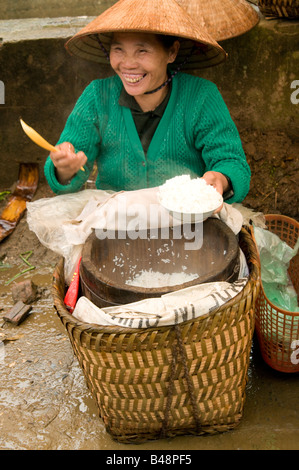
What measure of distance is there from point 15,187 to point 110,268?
1.83 m

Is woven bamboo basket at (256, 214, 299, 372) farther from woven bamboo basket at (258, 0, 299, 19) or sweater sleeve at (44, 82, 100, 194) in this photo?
woven bamboo basket at (258, 0, 299, 19)

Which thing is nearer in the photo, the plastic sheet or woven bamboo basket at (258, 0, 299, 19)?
the plastic sheet

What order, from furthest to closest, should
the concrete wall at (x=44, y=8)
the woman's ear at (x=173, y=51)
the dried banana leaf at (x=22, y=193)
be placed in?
the concrete wall at (x=44, y=8) → the dried banana leaf at (x=22, y=193) → the woman's ear at (x=173, y=51)

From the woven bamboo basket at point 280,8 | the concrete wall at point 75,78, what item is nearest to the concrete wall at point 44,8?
the concrete wall at point 75,78

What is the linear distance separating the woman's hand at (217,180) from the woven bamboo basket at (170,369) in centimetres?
35

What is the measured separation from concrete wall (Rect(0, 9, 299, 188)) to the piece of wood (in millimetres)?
1275

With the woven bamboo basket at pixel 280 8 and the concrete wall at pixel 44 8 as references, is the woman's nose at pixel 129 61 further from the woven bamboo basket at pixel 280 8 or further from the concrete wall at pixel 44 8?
the concrete wall at pixel 44 8

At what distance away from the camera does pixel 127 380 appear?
1705mm

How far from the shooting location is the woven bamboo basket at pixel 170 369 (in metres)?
1.62

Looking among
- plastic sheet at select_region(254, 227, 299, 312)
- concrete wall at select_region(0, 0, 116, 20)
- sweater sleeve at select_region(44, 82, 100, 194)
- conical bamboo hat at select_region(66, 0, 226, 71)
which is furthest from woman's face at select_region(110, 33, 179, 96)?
concrete wall at select_region(0, 0, 116, 20)

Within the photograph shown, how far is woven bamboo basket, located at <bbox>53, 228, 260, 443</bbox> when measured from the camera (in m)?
1.62

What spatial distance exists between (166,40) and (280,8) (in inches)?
45.5

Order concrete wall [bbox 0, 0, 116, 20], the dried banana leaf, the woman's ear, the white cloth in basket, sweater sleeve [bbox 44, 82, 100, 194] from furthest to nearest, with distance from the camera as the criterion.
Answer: concrete wall [bbox 0, 0, 116, 20]
the dried banana leaf
sweater sleeve [bbox 44, 82, 100, 194]
the woman's ear
the white cloth in basket

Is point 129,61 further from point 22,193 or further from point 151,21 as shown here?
point 22,193
